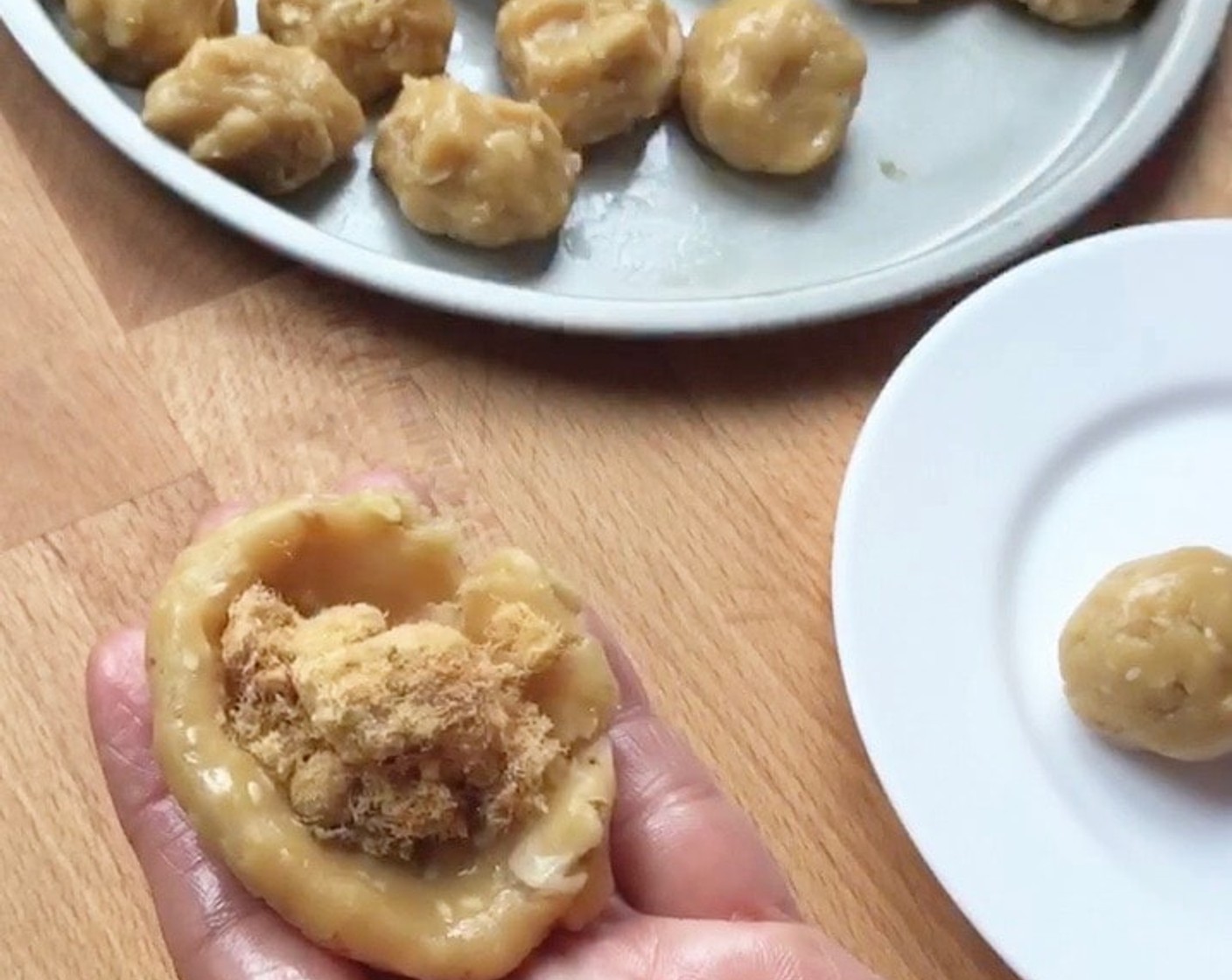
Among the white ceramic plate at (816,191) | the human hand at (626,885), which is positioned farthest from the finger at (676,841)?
the white ceramic plate at (816,191)

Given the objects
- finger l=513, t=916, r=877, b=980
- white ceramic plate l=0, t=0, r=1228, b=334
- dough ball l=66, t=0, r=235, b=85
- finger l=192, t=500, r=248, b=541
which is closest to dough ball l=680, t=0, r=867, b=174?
white ceramic plate l=0, t=0, r=1228, b=334

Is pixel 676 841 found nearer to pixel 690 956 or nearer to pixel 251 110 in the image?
pixel 690 956

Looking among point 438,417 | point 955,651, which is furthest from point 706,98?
point 955,651

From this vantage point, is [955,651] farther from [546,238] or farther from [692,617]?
[546,238]

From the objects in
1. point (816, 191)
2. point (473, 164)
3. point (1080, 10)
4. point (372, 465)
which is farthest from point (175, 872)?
point (1080, 10)

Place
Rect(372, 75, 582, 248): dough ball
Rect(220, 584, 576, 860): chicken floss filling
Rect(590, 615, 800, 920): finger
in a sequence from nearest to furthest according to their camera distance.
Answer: Rect(220, 584, 576, 860): chicken floss filling < Rect(590, 615, 800, 920): finger < Rect(372, 75, 582, 248): dough ball

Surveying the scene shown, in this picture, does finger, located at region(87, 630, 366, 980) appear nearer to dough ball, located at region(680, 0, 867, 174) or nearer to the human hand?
the human hand

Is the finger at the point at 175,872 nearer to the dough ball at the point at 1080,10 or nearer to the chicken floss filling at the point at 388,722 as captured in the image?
the chicken floss filling at the point at 388,722
